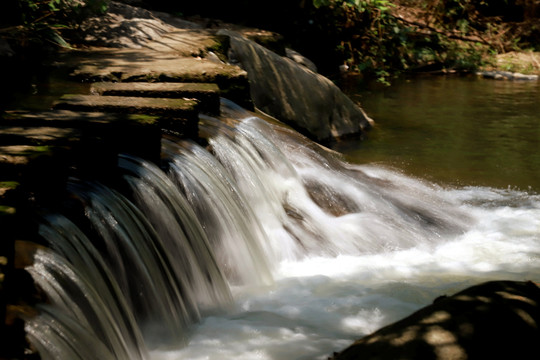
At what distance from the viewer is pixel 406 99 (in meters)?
11.1

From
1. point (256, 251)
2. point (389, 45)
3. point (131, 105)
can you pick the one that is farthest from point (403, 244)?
point (389, 45)

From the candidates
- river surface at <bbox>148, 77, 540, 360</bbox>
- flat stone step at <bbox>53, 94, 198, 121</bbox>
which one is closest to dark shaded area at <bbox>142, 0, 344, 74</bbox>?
river surface at <bbox>148, 77, 540, 360</bbox>

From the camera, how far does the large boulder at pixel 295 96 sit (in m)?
8.01

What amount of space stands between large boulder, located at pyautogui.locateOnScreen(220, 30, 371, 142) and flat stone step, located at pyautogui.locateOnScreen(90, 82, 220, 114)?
2.16m

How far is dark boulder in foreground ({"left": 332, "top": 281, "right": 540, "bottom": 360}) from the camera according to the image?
247 cm

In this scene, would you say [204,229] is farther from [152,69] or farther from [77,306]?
[152,69]

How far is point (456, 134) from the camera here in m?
8.66

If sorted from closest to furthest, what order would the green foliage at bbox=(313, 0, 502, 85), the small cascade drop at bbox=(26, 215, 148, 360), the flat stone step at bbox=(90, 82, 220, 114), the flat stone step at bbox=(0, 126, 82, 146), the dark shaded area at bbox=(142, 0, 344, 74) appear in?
the small cascade drop at bbox=(26, 215, 148, 360), the flat stone step at bbox=(0, 126, 82, 146), the flat stone step at bbox=(90, 82, 220, 114), the dark shaded area at bbox=(142, 0, 344, 74), the green foliage at bbox=(313, 0, 502, 85)

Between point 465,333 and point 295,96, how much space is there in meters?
5.95

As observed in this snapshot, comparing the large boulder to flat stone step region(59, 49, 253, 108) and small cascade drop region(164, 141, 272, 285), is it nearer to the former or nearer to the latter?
flat stone step region(59, 49, 253, 108)

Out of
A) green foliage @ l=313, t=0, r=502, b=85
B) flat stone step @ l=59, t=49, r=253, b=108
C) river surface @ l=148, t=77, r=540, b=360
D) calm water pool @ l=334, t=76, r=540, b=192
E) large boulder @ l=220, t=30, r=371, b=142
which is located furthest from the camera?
green foliage @ l=313, t=0, r=502, b=85

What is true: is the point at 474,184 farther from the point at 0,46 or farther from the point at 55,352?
the point at 55,352

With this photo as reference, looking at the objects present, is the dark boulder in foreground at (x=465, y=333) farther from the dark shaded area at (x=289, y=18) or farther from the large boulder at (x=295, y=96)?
the dark shaded area at (x=289, y=18)

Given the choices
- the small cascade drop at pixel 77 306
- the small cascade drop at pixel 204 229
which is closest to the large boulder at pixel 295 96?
the small cascade drop at pixel 204 229
